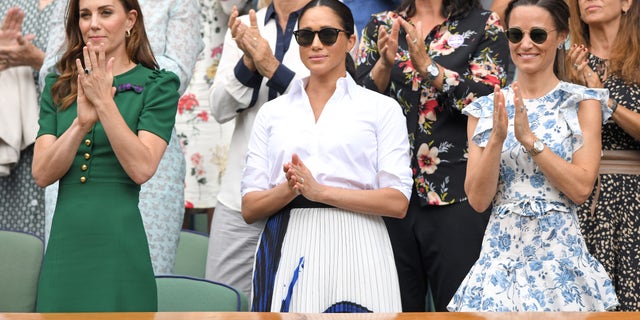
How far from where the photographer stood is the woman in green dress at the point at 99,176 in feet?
11.7

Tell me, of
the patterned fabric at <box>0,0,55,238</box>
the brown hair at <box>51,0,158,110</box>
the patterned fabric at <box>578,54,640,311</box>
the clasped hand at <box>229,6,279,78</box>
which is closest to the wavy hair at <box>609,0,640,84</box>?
the patterned fabric at <box>578,54,640,311</box>

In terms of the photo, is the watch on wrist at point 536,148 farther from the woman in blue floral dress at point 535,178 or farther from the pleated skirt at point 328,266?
the pleated skirt at point 328,266

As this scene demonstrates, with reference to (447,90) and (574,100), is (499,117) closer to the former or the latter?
(574,100)

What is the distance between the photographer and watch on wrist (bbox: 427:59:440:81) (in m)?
4.43

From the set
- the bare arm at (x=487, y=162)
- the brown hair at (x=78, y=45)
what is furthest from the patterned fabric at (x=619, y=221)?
the brown hair at (x=78, y=45)

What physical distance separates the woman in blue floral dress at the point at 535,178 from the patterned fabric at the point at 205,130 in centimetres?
203

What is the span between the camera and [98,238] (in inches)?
141

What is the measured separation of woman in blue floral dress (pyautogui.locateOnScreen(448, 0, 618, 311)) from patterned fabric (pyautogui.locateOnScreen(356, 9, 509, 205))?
375 mm

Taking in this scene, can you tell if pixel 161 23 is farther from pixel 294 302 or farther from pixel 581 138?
pixel 581 138

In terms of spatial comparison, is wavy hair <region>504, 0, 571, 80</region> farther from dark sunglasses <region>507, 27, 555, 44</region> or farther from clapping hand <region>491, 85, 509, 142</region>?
clapping hand <region>491, 85, 509, 142</region>

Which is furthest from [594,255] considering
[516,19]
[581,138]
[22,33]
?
[22,33]

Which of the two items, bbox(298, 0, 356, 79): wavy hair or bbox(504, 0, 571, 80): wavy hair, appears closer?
bbox(504, 0, 571, 80): wavy hair

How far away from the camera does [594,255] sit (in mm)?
4309

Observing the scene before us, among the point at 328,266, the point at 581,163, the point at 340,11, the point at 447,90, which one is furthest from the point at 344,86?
the point at 581,163
